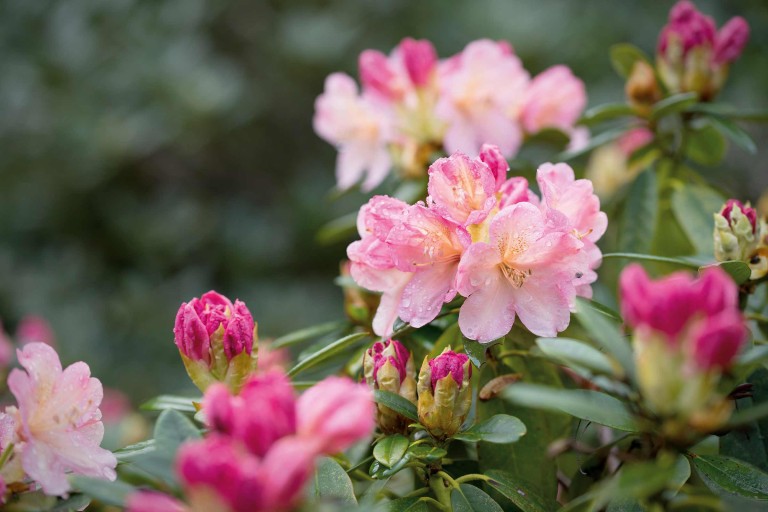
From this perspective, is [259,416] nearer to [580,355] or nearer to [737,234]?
[580,355]

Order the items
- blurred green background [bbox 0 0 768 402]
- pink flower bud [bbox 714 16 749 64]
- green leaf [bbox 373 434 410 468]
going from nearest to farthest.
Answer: green leaf [bbox 373 434 410 468] < pink flower bud [bbox 714 16 749 64] < blurred green background [bbox 0 0 768 402]

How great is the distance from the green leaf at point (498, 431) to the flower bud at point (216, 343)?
22 centimetres

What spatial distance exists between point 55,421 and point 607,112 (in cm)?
82

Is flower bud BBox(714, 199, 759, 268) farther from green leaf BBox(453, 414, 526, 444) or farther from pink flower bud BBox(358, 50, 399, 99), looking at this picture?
pink flower bud BBox(358, 50, 399, 99)

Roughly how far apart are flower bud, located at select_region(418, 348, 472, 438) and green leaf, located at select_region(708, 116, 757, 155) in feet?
1.77

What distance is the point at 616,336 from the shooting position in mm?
555

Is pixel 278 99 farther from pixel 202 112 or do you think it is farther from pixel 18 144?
pixel 18 144

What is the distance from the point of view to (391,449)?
0.71m

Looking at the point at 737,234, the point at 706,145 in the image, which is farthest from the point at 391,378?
the point at 706,145

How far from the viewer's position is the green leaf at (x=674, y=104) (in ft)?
3.41

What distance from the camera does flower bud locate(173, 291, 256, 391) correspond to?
0.77 m

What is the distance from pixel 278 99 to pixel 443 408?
281 cm

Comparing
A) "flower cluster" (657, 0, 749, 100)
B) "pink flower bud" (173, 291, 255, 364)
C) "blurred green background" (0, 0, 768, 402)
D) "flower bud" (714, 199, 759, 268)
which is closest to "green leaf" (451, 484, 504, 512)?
"pink flower bud" (173, 291, 255, 364)

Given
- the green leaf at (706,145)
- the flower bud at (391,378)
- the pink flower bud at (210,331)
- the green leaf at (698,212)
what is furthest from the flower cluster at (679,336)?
the green leaf at (706,145)
